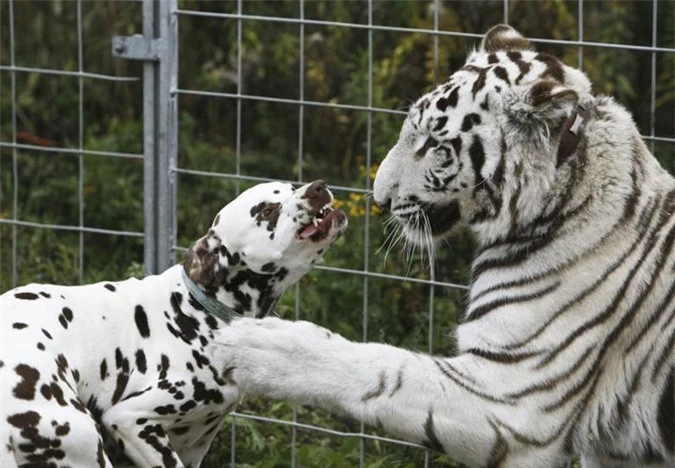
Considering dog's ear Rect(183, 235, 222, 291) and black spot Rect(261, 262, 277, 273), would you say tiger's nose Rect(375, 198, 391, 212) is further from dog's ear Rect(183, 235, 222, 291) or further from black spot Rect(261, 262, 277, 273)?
dog's ear Rect(183, 235, 222, 291)

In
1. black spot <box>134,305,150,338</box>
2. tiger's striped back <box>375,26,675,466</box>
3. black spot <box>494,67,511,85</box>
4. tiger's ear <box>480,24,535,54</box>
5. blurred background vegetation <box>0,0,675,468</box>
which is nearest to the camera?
tiger's striped back <box>375,26,675,466</box>

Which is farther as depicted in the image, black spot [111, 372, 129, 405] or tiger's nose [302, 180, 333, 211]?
tiger's nose [302, 180, 333, 211]

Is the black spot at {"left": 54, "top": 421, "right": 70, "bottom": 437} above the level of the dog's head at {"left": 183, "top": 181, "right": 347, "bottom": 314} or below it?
below

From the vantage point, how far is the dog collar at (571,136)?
423cm

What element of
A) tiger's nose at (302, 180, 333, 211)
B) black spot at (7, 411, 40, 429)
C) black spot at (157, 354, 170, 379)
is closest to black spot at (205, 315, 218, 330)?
black spot at (157, 354, 170, 379)

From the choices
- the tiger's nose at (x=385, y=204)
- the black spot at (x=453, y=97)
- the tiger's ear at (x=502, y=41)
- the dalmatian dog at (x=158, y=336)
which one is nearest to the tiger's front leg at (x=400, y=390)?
the dalmatian dog at (x=158, y=336)

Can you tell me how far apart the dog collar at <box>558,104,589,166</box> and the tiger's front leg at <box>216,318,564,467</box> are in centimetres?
63

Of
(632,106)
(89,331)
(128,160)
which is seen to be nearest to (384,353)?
(89,331)

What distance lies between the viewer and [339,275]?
21.2 ft

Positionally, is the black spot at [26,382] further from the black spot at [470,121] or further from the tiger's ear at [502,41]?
the tiger's ear at [502,41]

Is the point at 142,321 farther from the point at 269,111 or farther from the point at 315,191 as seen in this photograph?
the point at 269,111

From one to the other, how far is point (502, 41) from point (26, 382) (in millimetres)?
1752

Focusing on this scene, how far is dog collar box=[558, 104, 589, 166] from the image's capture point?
423 centimetres

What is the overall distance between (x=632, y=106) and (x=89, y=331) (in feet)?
16.4
